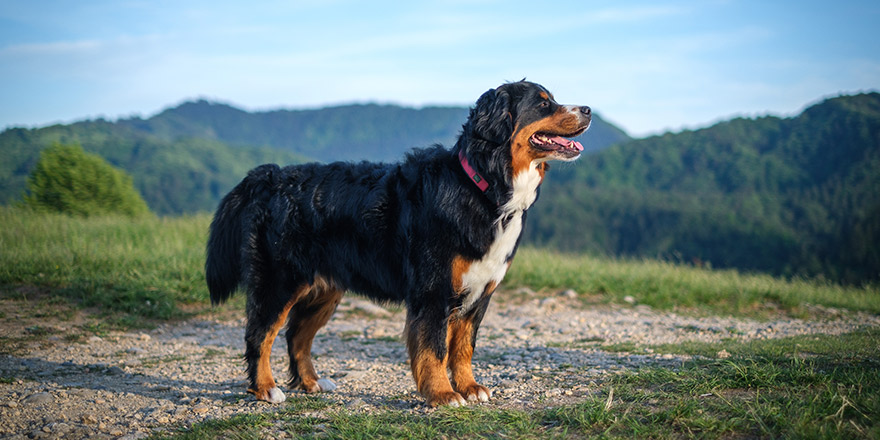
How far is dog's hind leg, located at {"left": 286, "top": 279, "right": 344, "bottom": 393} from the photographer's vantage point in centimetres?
534

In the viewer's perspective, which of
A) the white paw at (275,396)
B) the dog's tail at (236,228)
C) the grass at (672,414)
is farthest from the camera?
the dog's tail at (236,228)

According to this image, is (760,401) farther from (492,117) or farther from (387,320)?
(387,320)

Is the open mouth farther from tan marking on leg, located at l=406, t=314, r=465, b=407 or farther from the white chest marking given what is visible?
tan marking on leg, located at l=406, t=314, r=465, b=407

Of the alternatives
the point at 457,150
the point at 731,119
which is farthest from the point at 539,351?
the point at 731,119

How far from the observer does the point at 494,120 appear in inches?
175

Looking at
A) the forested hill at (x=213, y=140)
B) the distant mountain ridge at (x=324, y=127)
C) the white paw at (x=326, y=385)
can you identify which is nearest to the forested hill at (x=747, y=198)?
the forested hill at (x=213, y=140)

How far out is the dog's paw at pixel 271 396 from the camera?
15.7 ft

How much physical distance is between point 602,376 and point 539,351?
5.80ft

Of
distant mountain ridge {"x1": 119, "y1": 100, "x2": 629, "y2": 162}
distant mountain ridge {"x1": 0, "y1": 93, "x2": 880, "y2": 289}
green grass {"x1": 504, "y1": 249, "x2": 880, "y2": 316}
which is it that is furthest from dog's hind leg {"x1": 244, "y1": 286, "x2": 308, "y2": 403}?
distant mountain ridge {"x1": 119, "y1": 100, "x2": 629, "y2": 162}

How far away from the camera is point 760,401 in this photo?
380cm

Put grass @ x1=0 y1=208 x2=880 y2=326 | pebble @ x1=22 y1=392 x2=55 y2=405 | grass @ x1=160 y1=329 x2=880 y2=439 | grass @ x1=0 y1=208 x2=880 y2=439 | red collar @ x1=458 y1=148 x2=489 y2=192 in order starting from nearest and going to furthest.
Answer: grass @ x1=160 y1=329 x2=880 y2=439 → grass @ x1=0 y1=208 x2=880 y2=439 → red collar @ x1=458 y1=148 x2=489 y2=192 → pebble @ x1=22 y1=392 x2=55 y2=405 → grass @ x1=0 y1=208 x2=880 y2=326

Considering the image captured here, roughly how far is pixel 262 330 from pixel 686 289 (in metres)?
8.56

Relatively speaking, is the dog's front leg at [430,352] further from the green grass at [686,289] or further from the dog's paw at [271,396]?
the green grass at [686,289]

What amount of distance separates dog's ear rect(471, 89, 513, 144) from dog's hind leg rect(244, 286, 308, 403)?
201cm
